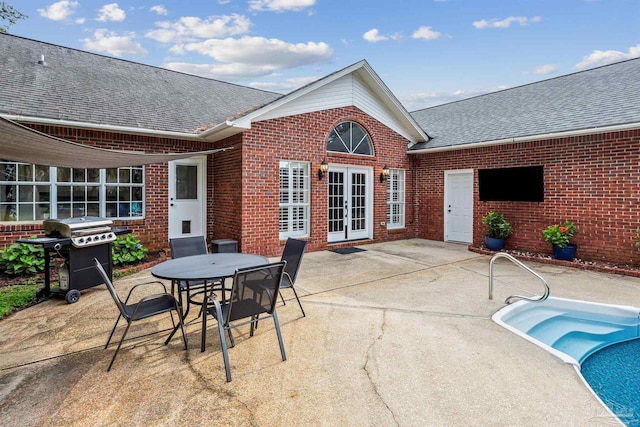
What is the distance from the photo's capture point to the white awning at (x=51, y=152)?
127 inches

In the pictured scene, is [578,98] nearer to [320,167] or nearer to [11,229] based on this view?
[320,167]

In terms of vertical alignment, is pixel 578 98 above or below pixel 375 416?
above

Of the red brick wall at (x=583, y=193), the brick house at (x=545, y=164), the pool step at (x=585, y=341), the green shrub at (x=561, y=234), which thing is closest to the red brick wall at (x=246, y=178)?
the brick house at (x=545, y=164)

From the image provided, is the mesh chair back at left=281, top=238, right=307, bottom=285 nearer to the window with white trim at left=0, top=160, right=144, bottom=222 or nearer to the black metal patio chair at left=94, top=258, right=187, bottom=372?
the black metal patio chair at left=94, top=258, right=187, bottom=372

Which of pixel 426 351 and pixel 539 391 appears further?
pixel 426 351

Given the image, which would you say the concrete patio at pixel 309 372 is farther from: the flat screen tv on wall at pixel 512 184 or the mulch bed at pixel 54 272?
the flat screen tv on wall at pixel 512 184

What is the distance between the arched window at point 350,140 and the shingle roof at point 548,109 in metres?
2.01

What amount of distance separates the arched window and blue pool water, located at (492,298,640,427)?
6.21 m

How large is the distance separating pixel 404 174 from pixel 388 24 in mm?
5143

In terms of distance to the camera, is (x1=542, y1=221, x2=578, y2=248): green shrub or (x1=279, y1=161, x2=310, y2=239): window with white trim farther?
(x1=279, y1=161, x2=310, y2=239): window with white trim

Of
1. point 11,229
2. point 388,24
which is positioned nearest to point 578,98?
point 388,24

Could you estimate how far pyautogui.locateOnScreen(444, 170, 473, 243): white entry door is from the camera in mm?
10487

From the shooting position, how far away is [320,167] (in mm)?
9258

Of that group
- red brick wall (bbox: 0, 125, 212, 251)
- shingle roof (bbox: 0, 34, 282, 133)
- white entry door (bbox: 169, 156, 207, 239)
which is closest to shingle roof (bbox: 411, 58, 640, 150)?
shingle roof (bbox: 0, 34, 282, 133)
